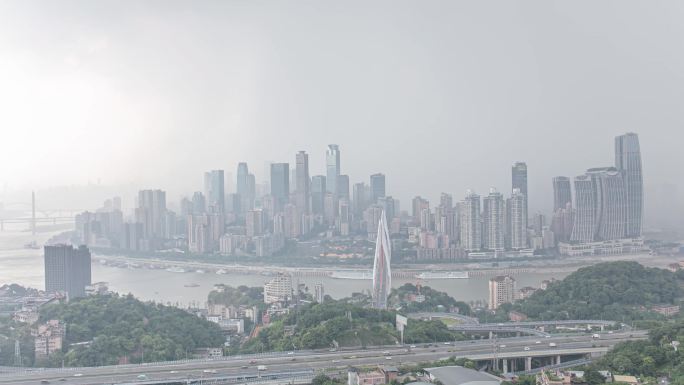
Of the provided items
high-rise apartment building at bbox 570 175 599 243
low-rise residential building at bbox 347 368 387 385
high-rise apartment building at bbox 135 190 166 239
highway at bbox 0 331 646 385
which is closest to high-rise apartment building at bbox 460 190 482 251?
high-rise apartment building at bbox 570 175 599 243

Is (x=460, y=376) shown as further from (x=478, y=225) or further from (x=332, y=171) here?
(x=332, y=171)

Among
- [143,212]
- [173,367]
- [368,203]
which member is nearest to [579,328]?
[173,367]

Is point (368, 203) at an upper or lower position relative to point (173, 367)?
upper

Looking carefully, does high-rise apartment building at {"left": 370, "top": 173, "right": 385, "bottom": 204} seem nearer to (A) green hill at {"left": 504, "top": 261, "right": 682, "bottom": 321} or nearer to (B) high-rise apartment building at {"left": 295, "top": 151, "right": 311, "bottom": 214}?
(B) high-rise apartment building at {"left": 295, "top": 151, "right": 311, "bottom": 214}

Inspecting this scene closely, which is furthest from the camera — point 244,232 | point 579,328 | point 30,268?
point 244,232

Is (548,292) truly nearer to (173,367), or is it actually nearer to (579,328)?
(579,328)

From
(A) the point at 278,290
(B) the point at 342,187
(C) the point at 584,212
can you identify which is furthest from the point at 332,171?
(A) the point at 278,290

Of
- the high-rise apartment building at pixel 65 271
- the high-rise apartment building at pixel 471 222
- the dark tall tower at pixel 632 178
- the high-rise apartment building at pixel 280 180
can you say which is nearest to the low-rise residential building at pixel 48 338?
the high-rise apartment building at pixel 65 271
